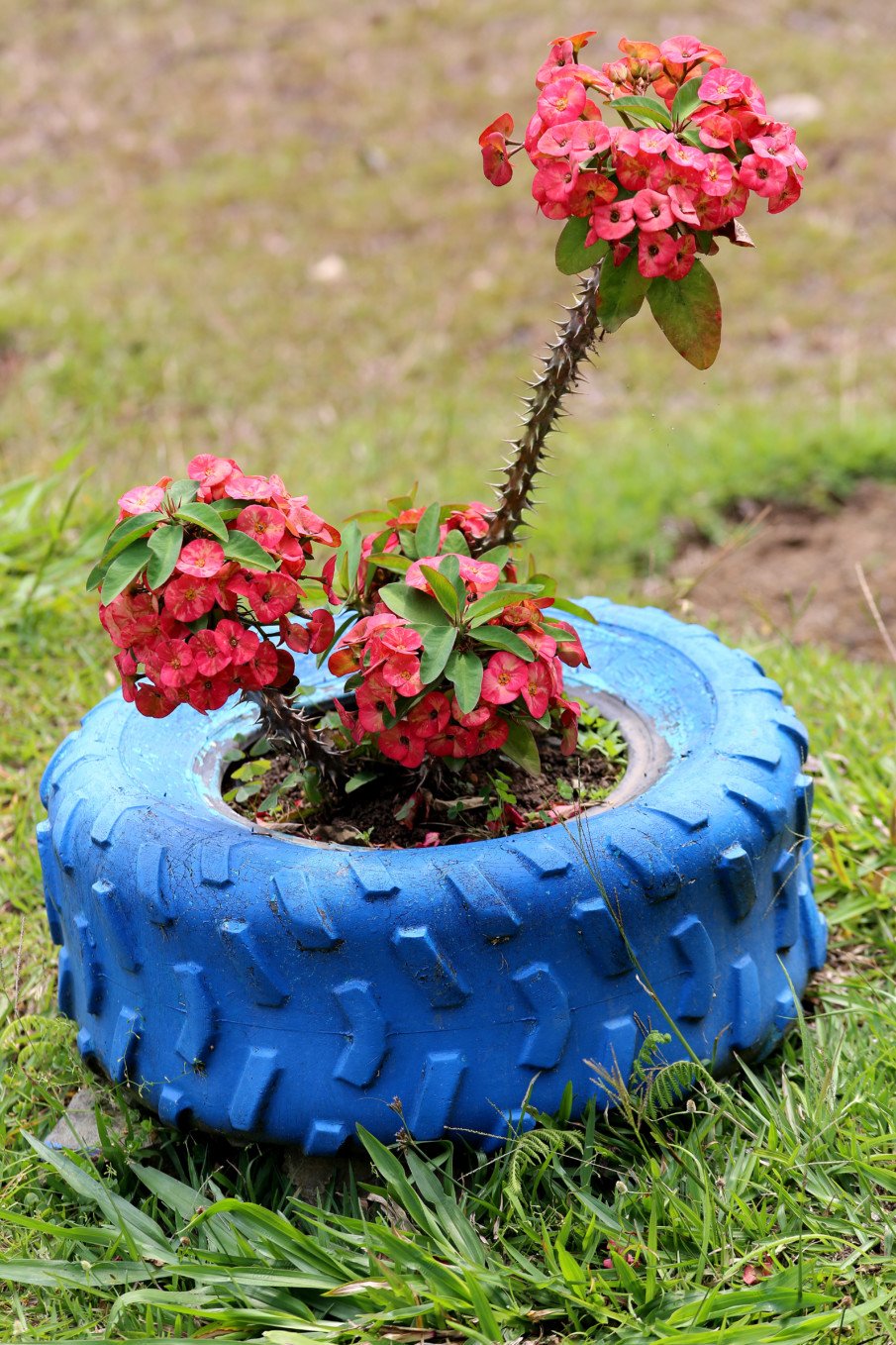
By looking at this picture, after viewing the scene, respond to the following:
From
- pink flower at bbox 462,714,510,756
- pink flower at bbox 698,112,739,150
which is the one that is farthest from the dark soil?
pink flower at bbox 698,112,739,150

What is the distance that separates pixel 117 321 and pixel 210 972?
14.3 feet

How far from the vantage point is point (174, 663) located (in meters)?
1.76

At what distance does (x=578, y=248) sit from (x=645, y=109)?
188 millimetres

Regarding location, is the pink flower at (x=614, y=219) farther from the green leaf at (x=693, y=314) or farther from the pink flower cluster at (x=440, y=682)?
the pink flower cluster at (x=440, y=682)

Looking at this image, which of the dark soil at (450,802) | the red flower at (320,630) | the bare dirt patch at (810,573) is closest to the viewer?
the red flower at (320,630)

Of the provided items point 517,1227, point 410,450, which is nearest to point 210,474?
point 517,1227

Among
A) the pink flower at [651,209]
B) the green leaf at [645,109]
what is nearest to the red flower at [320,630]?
the pink flower at [651,209]

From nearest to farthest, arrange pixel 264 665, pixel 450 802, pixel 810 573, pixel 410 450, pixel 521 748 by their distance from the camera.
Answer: pixel 264 665, pixel 521 748, pixel 450 802, pixel 810 573, pixel 410 450

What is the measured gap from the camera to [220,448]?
4867mm

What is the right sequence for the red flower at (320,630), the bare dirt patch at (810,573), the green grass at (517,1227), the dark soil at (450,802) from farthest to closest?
the bare dirt patch at (810,573), the dark soil at (450,802), the red flower at (320,630), the green grass at (517,1227)

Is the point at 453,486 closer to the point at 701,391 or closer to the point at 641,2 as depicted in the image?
the point at 701,391

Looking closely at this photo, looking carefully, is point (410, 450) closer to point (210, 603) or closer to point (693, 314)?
point (693, 314)

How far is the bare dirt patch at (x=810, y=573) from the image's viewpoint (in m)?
3.97

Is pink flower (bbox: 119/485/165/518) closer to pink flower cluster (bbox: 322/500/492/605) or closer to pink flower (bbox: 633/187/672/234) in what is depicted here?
pink flower cluster (bbox: 322/500/492/605)
